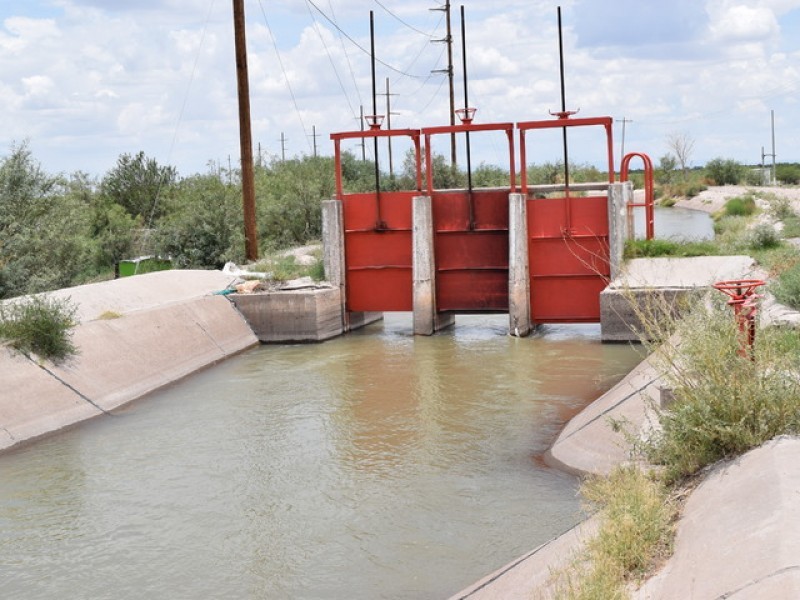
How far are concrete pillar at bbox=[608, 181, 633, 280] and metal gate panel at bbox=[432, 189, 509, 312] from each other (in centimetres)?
225

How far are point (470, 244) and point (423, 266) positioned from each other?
1239mm

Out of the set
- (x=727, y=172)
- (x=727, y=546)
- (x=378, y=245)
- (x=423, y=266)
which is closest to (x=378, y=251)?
(x=378, y=245)

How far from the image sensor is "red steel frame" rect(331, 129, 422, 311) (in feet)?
74.0

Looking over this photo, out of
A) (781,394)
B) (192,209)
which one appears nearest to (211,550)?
(781,394)

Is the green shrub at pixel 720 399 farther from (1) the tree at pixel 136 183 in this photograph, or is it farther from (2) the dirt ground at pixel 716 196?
(2) the dirt ground at pixel 716 196

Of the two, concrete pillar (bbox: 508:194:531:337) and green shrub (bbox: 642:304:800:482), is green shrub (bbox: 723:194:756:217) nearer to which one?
concrete pillar (bbox: 508:194:531:337)

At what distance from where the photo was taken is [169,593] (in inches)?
332

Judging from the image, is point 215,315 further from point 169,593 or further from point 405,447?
point 169,593

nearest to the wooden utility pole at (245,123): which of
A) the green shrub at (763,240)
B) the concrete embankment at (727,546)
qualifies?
the green shrub at (763,240)

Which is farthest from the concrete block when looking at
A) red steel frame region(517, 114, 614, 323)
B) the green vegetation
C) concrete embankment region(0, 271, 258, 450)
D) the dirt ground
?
the dirt ground

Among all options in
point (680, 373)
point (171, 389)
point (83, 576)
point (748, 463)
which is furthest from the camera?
point (171, 389)

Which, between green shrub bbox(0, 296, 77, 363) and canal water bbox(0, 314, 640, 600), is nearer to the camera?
canal water bbox(0, 314, 640, 600)

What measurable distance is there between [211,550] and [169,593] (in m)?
0.97

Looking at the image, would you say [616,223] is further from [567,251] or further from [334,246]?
[334,246]
